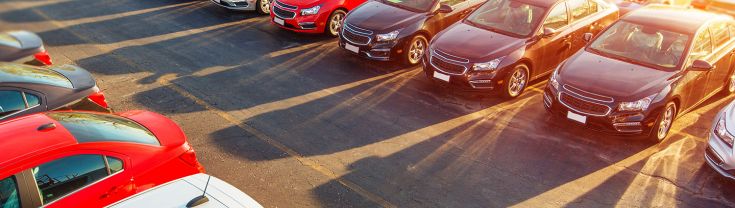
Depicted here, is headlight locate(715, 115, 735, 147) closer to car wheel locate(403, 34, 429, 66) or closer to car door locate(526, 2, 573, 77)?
car door locate(526, 2, 573, 77)

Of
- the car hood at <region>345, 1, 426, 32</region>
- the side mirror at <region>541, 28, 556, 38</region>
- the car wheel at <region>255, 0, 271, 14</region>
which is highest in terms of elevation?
the side mirror at <region>541, 28, 556, 38</region>

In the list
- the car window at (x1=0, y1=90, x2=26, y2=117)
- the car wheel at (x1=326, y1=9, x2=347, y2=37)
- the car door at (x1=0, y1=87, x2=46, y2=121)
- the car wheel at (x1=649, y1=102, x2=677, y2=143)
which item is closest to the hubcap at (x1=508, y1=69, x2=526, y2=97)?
the car wheel at (x1=649, y1=102, x2=677, y2=143)

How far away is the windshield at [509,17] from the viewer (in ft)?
35.4

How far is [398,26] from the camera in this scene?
1188 cm

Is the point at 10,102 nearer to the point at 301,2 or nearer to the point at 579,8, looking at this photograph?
the point at 301,2

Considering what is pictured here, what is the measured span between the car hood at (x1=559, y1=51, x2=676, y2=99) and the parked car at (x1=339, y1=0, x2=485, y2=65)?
3197 mm

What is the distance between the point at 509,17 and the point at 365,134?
11.9 feet

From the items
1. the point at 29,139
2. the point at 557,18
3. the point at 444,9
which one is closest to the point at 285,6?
the point at 444,9

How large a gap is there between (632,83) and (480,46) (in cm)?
246

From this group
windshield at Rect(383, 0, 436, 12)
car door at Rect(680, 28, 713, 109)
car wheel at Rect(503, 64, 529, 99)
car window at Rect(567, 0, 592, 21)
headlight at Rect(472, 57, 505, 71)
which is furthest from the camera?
windshield at Rect(383, 0, 436, 12)

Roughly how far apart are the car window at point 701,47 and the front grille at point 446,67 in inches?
131

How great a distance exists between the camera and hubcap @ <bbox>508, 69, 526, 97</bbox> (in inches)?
415

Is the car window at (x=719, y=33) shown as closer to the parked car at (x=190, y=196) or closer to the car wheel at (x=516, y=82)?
the car wheel at (x=516, y=82)

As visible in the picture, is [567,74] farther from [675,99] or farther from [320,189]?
[320,189]
